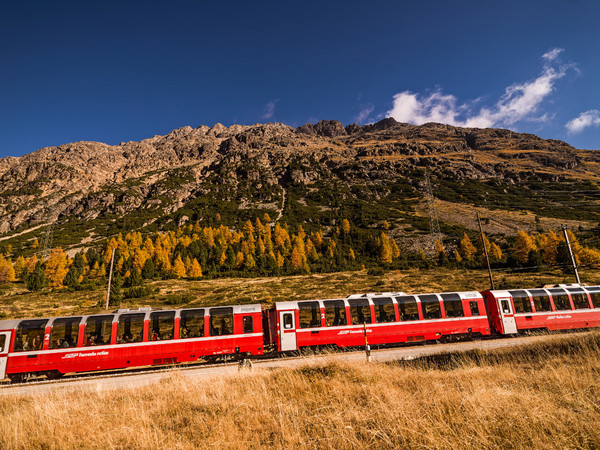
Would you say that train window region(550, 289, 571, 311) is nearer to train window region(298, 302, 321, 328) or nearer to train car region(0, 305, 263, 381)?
train window region(298, 302, 321, 328)

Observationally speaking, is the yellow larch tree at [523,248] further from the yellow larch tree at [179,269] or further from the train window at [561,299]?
the yellow larch tree at [179,269]

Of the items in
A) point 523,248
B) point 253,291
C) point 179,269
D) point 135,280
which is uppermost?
point 179,269

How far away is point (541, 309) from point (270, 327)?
1992cm

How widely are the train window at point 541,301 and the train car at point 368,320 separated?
543 centimetres

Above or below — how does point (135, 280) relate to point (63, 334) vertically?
above

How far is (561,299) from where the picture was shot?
21.2m

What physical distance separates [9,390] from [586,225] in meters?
143

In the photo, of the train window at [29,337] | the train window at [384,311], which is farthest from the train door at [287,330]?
the train window at [29,337]

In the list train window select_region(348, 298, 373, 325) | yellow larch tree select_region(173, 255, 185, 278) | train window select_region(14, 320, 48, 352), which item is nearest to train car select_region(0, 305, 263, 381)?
train window select_region(14, 320, 48, 352)

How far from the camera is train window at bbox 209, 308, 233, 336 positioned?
16750 mm

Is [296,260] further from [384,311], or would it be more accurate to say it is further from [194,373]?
[194,373]

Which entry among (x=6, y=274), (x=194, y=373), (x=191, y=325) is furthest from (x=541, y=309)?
(x=6, y=274)

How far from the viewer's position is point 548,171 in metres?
194

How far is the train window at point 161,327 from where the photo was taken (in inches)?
632
